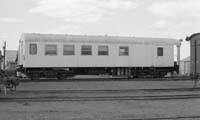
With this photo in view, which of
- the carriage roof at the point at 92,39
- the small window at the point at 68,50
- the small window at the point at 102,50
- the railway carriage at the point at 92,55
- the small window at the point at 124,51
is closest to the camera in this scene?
the railway carriage at the point at 92,55

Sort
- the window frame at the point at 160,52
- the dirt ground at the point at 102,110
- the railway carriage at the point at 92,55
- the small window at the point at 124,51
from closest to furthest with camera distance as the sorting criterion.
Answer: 1. the dirt ground at the point at 102,110
2. the railway carriage at the point at 92,55
3. the small window at the point at 124,51
4. the window frame at the point at 160,52

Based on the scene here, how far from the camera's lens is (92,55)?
24141 mm

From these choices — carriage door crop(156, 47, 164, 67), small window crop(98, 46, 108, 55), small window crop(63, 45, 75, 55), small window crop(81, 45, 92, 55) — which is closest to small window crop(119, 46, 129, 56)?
small window crop(98, 46, 108, 55)

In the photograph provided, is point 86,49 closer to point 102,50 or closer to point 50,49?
point 102,50

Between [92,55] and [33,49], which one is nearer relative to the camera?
[33,49]

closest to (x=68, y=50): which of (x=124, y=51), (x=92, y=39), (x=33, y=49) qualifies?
(x=92, y=39)

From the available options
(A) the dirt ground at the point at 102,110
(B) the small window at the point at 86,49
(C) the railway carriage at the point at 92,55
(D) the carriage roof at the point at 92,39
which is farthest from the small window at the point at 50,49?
(A) the dirt ground at the point at 102,110

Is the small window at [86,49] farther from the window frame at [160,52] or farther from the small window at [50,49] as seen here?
the window frame at [160,52]

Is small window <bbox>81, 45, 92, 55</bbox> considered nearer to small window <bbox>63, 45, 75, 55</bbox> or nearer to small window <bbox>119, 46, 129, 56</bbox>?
small window <bbox>63, 45, 75, 55</bbox>

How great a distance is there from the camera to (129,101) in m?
12.8

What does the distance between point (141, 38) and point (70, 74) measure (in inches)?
261

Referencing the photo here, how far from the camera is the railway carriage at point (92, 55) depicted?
23.1 m

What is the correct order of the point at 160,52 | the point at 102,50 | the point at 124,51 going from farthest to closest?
the point at 160,52 < the point at 124,51 < the point at 102,50

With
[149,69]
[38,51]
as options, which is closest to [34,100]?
[38,51]
